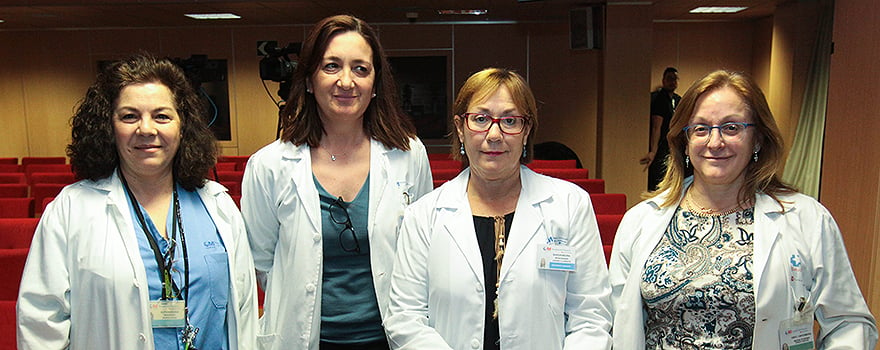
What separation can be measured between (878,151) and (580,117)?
23.6 feet

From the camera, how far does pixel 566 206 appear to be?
5.92ft

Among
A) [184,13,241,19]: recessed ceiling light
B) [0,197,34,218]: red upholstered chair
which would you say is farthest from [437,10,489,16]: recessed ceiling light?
[0,197,34,218]: red upholstered chair

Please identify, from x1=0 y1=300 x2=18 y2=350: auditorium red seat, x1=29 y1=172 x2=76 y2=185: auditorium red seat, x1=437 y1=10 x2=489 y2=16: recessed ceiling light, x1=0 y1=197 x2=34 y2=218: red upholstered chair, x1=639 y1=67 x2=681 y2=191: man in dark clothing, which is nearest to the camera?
x1=0 y1=300 x2=18 y2=350: auditorium red seat

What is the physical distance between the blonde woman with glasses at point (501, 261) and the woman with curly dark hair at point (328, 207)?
20cm

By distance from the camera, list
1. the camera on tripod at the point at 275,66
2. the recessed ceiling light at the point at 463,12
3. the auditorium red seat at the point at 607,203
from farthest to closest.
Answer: the recessed ceiling light at the point at 463,12 → the auditorium red seat at the point at 607,203 → the camera on tripod at the point at 275,66

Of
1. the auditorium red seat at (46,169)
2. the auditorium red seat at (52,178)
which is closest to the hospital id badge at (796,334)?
the auditorium red seat at (52,178)

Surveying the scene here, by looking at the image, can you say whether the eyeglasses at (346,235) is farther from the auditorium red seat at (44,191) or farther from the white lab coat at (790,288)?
the auditorium red seat at (44,191)

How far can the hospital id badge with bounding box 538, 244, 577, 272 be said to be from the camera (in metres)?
1.71

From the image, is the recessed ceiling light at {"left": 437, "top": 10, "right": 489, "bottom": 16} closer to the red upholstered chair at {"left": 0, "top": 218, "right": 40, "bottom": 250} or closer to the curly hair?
the red upholstered chair at {"left": 0, "top": 218, "right": 40, "bottom": 250}

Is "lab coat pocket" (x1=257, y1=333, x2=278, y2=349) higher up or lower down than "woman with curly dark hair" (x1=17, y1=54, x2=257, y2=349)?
lower down

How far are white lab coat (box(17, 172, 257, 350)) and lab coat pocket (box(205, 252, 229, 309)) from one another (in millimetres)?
184

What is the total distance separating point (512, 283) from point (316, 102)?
3.34 ft

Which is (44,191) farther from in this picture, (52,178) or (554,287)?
(554,287)

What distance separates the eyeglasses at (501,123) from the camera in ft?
5.72
